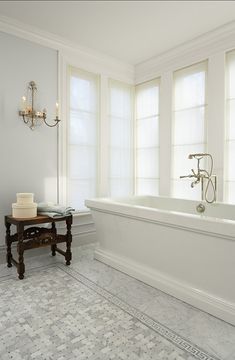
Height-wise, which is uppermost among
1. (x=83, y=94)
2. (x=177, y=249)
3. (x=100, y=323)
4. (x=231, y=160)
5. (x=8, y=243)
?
(x=83, y=94)

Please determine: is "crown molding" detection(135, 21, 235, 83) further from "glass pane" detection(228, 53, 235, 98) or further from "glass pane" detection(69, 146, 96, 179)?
"glass pane" detection(69, 146, 96, 179)

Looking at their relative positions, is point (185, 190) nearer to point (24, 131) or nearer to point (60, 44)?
point (24, 131)

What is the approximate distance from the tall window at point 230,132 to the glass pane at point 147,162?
1.01 m

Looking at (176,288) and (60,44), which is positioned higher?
(60,44)

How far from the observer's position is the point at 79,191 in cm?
334

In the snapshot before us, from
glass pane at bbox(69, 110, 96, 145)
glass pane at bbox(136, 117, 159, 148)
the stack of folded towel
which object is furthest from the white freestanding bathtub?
glass pane at bbox(136, 117, 159, 148)

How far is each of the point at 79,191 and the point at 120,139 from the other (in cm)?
100

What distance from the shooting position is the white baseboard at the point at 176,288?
67.8 inches

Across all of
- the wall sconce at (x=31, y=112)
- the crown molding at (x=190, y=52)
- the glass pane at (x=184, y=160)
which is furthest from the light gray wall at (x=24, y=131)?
the glass pane at (x=184, y=160)

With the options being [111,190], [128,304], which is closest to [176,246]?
[128,304]

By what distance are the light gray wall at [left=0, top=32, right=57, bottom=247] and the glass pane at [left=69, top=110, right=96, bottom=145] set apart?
10.0 inches

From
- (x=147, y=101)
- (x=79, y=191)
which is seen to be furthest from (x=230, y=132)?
(x=79, y=191)

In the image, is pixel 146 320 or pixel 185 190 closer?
pixel 146 320

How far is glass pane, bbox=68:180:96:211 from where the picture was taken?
3.27 metres
